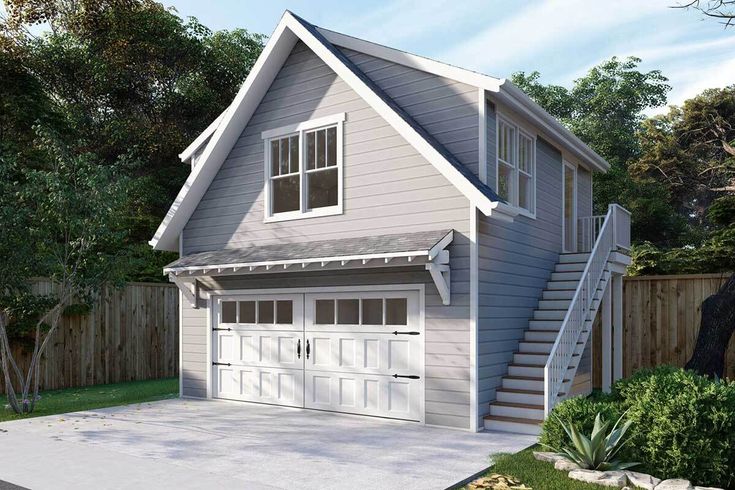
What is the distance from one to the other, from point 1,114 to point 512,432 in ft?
55.6

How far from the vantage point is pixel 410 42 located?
70.1 feet

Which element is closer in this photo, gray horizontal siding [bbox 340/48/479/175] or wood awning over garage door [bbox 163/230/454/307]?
wood awning over garage door [bbox 163/230/454/307]

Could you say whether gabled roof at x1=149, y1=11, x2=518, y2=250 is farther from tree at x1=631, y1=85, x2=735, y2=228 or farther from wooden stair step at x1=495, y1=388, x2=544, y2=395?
tree at x1=631, y1=85, x2=735, y2=228

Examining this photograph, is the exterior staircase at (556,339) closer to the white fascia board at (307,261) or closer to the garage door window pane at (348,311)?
the white fascia board at (307,261)

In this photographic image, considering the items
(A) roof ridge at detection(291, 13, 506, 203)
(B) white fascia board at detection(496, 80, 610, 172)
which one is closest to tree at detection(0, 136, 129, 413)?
(A) roof ridge at detection(291, 13, 506, 203)

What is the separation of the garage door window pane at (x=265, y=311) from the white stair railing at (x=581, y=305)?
5.10 metres

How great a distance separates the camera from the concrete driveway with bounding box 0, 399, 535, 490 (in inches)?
263

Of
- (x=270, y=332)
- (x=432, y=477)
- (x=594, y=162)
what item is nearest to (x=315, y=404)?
(x=270, y=332)

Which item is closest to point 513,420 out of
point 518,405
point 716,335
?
point 518,405

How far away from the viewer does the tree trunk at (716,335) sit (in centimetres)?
1127

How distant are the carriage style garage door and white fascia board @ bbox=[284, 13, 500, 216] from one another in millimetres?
1886

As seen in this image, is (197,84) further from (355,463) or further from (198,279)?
(355,463)

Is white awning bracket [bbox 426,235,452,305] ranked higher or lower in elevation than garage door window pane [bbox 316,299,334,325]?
higher

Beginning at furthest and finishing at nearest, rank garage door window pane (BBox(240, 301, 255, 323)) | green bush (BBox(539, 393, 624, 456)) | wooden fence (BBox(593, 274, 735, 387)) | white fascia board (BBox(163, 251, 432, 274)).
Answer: wooden fence (BBox(593, 274, 735, 387)), garage door window pane (BBox(240, 301, 255, 323)), white fascia board (BBox(163, 251, 432, 274)), green bush (BBox(539, 393, 624, 456))
